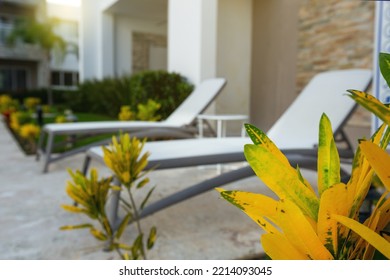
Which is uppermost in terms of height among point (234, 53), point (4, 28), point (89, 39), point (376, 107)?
point (4, 28)

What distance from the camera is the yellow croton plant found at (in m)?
0.32

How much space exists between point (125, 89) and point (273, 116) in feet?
16.0

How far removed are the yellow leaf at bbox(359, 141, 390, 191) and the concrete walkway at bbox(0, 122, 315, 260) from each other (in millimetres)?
1665

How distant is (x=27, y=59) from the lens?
23734 millimetres

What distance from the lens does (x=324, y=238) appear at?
35cm

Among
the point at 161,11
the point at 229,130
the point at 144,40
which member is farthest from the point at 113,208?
the point at 144,40

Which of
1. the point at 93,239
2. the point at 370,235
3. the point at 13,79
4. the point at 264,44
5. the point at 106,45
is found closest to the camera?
the point at 370,235

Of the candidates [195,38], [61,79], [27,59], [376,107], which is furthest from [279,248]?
[61,79]

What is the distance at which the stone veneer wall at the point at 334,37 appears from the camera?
214 inches

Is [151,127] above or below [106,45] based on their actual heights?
below

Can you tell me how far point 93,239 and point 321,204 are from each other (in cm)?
206

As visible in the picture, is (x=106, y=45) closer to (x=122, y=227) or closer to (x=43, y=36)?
(x=43, y=36)

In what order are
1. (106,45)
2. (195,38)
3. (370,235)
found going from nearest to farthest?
(370,235) → (195,38) → (106,45)
